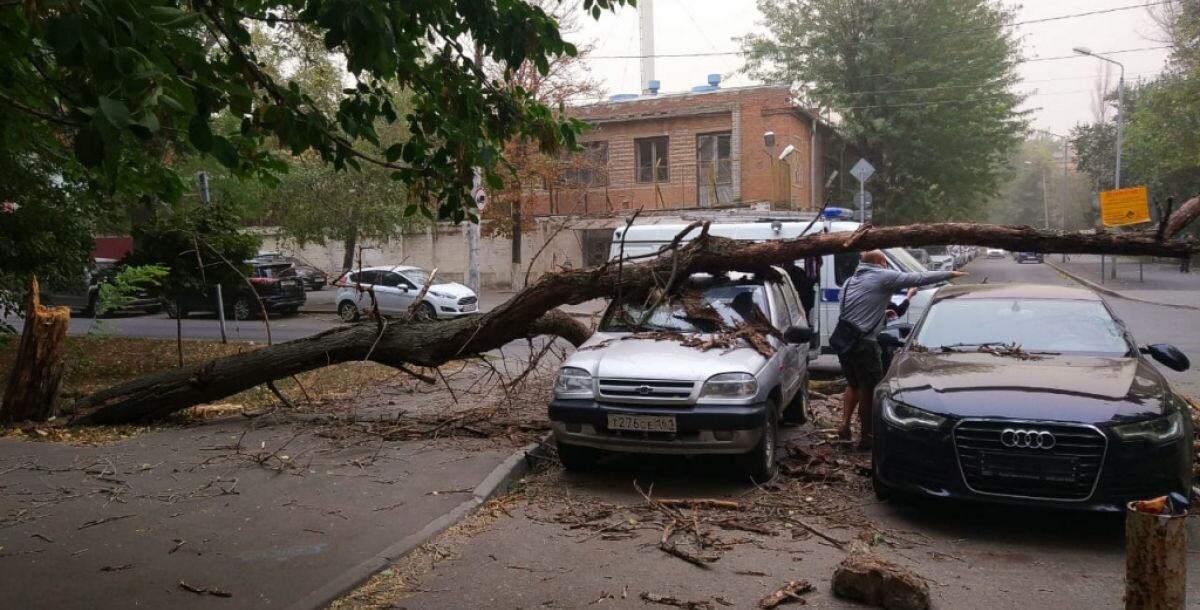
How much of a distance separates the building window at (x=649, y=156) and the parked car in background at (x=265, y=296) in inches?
520

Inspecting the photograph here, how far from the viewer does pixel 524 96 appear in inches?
278

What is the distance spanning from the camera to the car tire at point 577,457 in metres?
6.89

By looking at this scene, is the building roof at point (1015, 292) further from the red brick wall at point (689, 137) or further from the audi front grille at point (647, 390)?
the red brick wall at point (689, 137)

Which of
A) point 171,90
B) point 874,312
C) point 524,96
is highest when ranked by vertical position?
point 524,96

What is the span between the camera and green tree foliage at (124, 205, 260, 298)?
41.6 feet

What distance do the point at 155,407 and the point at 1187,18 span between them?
1482 inches

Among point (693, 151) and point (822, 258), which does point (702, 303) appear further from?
point (693, 151)

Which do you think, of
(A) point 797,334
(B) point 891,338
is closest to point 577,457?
(A) point 797,334

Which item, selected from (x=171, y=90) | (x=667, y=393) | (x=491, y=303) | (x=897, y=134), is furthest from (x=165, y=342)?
(x=897, y=134)

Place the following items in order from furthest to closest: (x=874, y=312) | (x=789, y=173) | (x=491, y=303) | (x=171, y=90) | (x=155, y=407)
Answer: (x=789, y=173), (x=491, y=303), (x=155, y=407), (x=874, y=312), (x=171, y=90)

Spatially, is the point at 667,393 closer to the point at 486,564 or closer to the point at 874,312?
the point at 486,564

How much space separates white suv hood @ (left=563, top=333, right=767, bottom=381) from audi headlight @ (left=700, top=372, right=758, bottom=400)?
42 millimetres

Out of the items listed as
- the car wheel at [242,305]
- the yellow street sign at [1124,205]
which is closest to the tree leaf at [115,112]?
the car wheel at [242,305]

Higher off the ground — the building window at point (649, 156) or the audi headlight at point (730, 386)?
the building window at point (649, 156)
